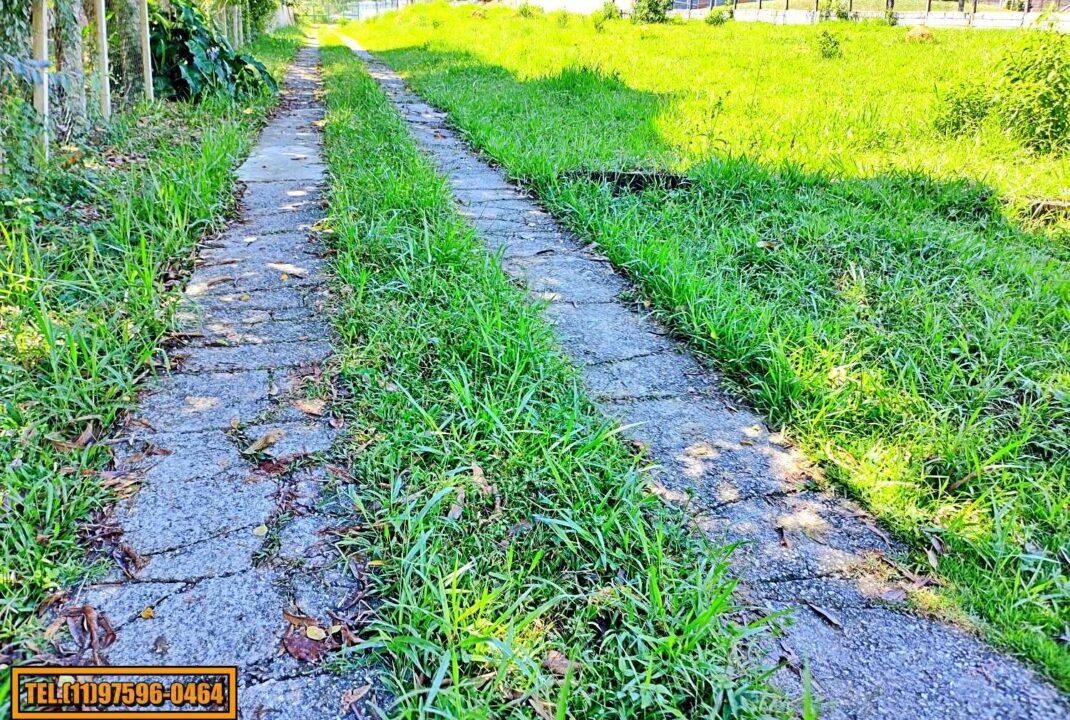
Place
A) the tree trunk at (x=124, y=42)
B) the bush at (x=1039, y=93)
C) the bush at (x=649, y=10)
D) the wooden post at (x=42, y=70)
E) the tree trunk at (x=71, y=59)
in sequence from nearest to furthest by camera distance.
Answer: the wooden post at (x=42, y=70) < the tree trunk at (x=71, y=59) < the bush at (x=1039, y=93) < the tree trunk at (x=124, y=42) < the bush at (x=649, y=10)

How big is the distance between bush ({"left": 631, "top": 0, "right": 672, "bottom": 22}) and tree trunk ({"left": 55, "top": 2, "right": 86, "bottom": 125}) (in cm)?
1488

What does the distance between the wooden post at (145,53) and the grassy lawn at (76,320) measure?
53.6 inches

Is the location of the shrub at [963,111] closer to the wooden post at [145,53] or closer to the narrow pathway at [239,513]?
the narrow pathway at [239,513]

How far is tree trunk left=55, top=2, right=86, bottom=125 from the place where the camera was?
3.77 meters

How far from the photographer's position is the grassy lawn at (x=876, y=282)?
66.7 inches

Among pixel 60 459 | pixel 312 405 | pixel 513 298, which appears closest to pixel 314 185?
pixel 513 298

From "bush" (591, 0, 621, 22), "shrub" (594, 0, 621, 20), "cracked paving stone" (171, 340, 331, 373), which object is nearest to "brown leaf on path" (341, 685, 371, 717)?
"cracked paving stone" (171, 340, 331, 373)

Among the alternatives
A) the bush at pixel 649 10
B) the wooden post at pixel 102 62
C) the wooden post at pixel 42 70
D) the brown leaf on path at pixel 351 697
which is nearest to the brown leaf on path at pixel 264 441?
the brown leaf on path at pixel 351 697

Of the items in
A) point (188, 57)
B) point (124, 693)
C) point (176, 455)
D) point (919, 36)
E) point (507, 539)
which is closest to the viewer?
point (124, 693)

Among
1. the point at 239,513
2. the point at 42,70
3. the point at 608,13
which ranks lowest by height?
the point at 239,513

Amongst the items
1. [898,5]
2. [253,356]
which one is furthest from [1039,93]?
[898,5]

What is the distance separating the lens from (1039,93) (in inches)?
180

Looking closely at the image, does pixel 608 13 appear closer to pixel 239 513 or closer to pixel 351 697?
pixel 239 513

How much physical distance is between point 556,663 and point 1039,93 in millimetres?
5234
